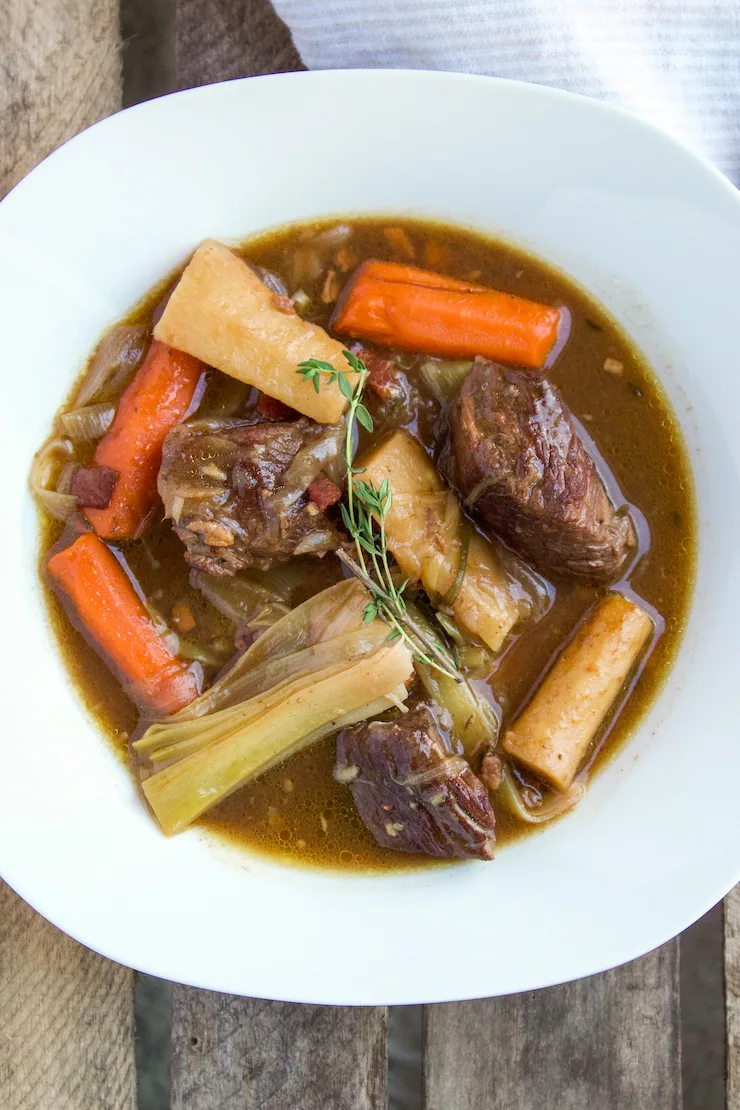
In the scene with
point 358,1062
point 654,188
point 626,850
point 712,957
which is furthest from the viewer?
point 712,957

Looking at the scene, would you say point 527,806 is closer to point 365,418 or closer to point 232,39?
point 365,418

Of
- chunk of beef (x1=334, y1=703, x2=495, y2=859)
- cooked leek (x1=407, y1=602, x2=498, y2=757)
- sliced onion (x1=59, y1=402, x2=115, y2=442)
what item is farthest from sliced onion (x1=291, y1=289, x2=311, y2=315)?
chunk of beef (x1=334, y1=703, x2=495, y2=859)

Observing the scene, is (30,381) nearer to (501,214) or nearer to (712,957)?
(501,214)

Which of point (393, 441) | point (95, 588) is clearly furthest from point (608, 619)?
point (95, 588)

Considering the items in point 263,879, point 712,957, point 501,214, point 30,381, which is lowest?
point 712,957

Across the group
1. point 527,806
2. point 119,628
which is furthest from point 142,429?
point 527,806

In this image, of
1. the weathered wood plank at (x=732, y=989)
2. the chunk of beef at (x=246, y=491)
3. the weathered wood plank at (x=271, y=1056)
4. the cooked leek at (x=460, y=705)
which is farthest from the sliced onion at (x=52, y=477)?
the weathered wood plank at (x=732, y=989)

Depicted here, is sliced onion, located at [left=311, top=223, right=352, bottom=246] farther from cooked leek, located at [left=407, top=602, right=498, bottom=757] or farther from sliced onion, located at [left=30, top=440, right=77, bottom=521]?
cooked leek, located at [left=407, top=602, right=498, bottom=757]
